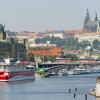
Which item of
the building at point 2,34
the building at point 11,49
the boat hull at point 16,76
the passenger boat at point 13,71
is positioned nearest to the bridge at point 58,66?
the building at point 11,49

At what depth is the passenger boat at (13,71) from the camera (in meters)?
70.7

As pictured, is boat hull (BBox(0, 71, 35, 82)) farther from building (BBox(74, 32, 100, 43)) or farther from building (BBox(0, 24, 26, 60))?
building (BBox(74, 32, 100, 43))

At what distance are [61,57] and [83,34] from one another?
6244 centimetres

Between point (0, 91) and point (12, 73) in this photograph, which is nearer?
point (0, 91)

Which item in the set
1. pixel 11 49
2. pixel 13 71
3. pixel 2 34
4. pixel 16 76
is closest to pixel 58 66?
pixel 11 49

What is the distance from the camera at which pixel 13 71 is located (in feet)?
237

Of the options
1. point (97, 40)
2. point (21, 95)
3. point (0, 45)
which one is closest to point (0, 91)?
point (21, 95)

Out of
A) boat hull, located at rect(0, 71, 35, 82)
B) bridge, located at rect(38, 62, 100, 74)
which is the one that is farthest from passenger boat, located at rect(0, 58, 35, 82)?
bridge, located at rect(38, 62, 100, 74)

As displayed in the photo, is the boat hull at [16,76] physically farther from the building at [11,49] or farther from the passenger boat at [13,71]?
the building at [11,49]

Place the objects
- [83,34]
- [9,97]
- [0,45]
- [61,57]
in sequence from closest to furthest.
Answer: [9,97], [0,45], [61,57], [83,34]

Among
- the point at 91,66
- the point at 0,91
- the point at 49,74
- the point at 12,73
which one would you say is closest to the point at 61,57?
the point at 91,66

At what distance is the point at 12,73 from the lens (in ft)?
236

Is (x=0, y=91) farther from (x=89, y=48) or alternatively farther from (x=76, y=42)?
(x=76, y=42)

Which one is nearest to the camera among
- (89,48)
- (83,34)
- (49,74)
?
(49,74)
